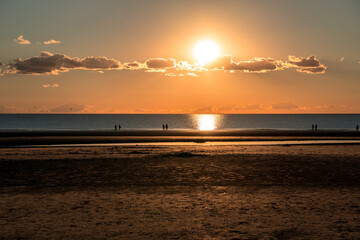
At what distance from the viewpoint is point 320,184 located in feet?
62.5

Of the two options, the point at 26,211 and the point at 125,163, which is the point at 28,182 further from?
the point at 125,163

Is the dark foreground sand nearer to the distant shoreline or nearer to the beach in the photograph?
the beach

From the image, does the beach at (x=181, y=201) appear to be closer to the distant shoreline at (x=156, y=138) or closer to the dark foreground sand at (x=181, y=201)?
the dark foreground sand at (x=181, y=201)

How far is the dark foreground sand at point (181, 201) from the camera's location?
11.0 metres

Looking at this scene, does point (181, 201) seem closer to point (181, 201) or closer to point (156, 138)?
point (181, 201)

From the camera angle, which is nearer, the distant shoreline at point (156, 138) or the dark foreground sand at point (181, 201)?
the dark foreground sand at point (181, 201)

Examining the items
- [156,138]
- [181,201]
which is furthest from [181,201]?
[156,138]

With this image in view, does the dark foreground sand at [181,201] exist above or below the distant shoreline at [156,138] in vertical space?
below

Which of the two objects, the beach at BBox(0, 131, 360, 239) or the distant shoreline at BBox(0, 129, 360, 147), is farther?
the distant shoreline at BBox(0, 129, 360, 147)

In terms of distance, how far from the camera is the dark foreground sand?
11.0m

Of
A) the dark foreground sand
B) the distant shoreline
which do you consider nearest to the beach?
the dark foreground sand

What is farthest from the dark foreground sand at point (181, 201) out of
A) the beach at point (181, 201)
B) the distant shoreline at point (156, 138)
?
the distant shoreline at point (156, 138)

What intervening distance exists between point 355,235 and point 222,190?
24.3 ft

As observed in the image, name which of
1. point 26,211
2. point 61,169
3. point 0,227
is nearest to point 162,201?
point 26,211
